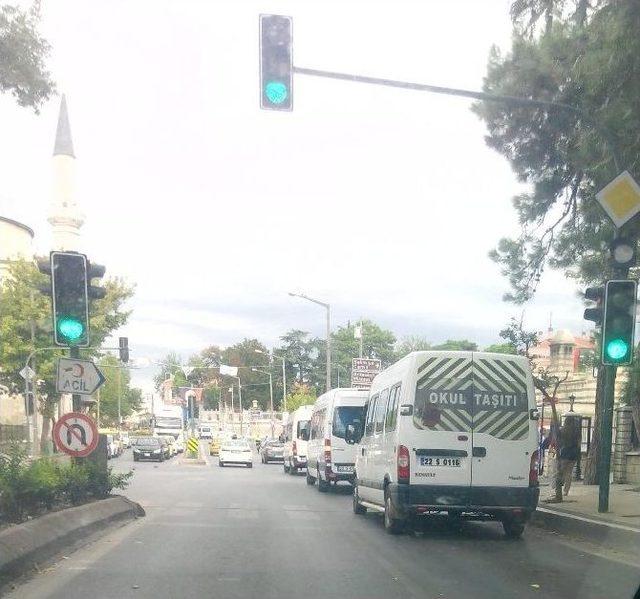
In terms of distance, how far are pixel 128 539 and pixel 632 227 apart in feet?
30.4

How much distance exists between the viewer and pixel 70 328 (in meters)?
12.0

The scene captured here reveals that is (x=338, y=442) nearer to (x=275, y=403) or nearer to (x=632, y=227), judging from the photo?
(x=632, y=227)

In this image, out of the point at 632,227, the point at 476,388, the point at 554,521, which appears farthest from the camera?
the point at 632,227

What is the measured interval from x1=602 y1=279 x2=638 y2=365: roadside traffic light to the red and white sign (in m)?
7.29

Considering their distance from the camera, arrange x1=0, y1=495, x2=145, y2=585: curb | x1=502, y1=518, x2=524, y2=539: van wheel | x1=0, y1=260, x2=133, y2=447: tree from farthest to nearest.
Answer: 1. x1=0, y1=260, x2=133, y2=447: tree
2. x1=502, y1=518, x2=524, y2=539: van wheel
3. x1=0, y1=495, x2=145, y2=585: curb

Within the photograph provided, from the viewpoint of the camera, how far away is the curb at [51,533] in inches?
326

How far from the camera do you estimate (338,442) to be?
2258 cm

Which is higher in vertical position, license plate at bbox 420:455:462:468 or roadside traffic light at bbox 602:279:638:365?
roadside traffic light at bbox 602:279:638:365

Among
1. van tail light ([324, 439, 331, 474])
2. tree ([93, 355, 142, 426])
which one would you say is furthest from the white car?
tree ([93, 355, 142, 426])

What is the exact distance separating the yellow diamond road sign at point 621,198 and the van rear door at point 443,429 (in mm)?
2859

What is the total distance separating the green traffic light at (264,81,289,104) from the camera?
10.3 metres

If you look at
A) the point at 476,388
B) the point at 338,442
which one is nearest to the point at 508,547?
the point at 476,388

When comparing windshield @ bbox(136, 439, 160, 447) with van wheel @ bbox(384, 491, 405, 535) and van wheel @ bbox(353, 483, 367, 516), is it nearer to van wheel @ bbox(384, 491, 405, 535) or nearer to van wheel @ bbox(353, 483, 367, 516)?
van wheel @ bbox(353, 483, 367, 516)

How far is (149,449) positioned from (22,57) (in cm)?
4271
